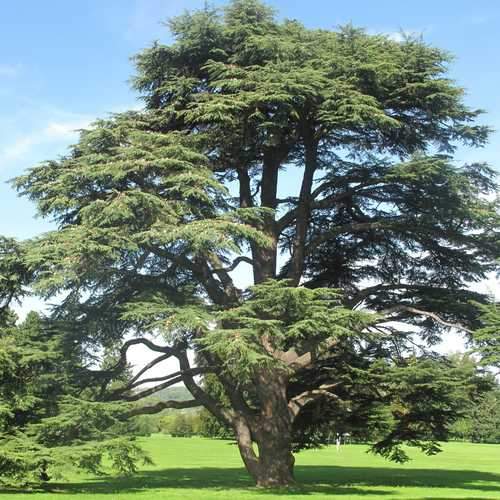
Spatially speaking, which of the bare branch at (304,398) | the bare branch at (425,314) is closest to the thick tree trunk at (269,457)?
the bare branch at (304,398)

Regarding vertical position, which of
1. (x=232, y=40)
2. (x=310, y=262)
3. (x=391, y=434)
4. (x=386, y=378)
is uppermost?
(x=232, y=40)

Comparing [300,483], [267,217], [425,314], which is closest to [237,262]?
[267,217]

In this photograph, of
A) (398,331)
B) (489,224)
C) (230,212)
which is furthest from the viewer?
(398,331)

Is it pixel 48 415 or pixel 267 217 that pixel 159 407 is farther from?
pixel 267 217

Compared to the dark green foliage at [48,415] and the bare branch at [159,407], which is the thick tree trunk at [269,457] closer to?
the bare branch at [159,407]

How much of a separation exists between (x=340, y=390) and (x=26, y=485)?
853 cm

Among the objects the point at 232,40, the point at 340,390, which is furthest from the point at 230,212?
the point at 340,390

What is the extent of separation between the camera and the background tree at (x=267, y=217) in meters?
15.2

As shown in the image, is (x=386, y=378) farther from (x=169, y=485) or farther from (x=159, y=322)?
(x=169, y=485)

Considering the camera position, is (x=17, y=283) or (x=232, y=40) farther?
(x=232, y=40)

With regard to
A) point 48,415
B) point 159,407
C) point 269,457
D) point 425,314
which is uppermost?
point 425,314

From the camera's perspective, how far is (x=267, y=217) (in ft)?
63.0

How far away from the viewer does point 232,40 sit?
1822cm

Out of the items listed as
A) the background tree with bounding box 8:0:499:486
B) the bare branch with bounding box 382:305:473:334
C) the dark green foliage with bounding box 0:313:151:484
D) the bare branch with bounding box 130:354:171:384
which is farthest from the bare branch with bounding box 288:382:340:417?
the dark green foliage with bounding box 0:313:151:484
